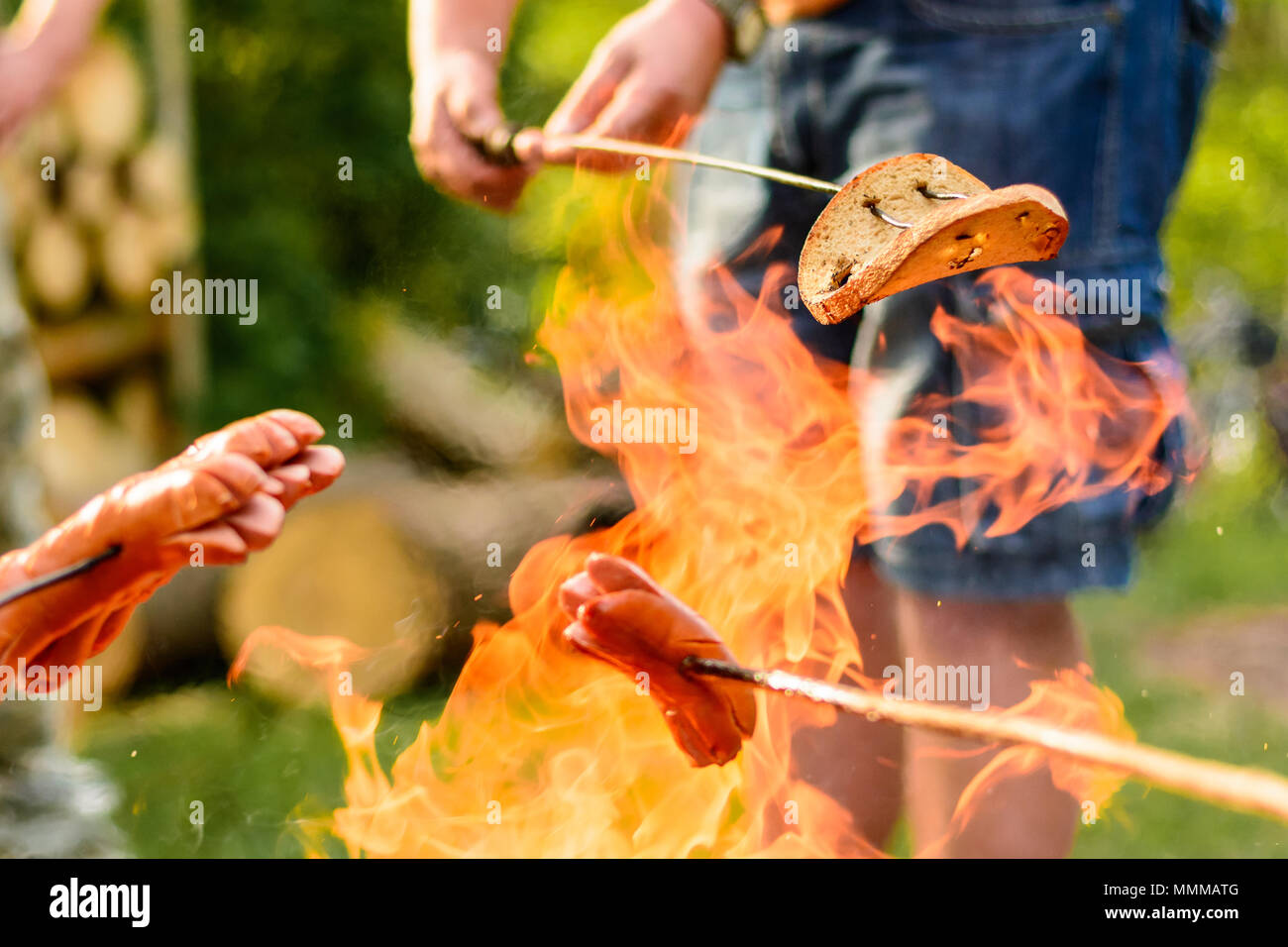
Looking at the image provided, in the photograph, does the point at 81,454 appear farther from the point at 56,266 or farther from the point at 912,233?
the point at 912,233

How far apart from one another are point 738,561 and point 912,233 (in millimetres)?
724

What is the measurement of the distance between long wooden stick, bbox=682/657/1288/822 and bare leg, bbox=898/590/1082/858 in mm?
280

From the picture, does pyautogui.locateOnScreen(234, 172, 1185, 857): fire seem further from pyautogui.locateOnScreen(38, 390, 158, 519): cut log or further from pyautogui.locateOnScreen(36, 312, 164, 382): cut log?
pyautogui.locateOnScreen(36, 312, 164, 382): cut log

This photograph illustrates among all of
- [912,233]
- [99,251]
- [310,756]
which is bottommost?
[310,756]

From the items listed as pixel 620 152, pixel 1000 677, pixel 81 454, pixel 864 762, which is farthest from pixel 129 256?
pixel 1000 677

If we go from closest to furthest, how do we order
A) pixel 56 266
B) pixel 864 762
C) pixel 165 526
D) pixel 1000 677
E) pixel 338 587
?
pixel 165 526
pixel 1000 677
pixel 864 762
pixel 338 587
pixel 56 266

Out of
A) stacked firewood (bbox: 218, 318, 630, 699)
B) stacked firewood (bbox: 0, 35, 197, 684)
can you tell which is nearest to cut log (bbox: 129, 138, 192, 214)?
stacked firewood (bbox: 0, 35, 197, 684)

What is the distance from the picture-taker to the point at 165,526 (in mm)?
917

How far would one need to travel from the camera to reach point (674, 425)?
5.07ft

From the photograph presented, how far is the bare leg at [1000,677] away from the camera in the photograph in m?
1.14

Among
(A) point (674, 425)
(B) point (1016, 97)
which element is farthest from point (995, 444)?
(A) point (674, 425)

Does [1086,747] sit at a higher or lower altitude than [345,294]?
lower

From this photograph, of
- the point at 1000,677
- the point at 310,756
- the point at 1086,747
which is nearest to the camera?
the point at 1086,747

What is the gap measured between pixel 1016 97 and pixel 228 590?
159 cm
